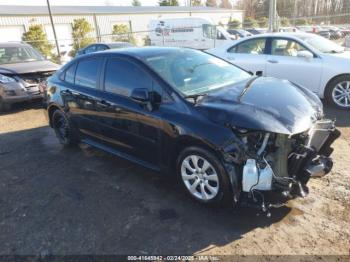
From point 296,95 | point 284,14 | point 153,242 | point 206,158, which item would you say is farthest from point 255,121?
point 284,14

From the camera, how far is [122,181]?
438 cm

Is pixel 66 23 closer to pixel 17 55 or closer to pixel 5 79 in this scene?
pixel 17 55


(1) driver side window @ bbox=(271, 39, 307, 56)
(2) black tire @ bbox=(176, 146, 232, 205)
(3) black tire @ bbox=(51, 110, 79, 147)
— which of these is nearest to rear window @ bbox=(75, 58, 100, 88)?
(3) black tire @ bbox=(51, 110, 79, 147)

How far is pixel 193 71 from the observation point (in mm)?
4145

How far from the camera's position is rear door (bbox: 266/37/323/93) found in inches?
276

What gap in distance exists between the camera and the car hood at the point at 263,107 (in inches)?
122

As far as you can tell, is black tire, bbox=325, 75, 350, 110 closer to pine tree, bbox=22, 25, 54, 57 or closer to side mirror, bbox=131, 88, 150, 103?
side mirror, bbox=131, 88, 150, 103

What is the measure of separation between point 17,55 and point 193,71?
7464 millimetres

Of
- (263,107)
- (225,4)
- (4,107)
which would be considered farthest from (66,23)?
(225,4)

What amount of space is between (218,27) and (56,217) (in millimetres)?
18124

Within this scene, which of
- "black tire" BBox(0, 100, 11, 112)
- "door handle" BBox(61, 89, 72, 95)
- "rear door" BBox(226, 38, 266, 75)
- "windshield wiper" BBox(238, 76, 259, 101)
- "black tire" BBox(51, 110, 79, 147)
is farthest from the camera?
"black tire" BBox(0, 100, 11, 112)

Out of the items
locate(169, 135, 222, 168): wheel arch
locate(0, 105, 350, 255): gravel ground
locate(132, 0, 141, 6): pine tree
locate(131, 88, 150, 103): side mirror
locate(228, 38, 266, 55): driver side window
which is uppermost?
locate(132, 0, 141, 6): pine tree

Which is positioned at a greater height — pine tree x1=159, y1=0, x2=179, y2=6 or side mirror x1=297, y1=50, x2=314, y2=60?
pine tree x1=159, y1=0, x2=179, y2=6

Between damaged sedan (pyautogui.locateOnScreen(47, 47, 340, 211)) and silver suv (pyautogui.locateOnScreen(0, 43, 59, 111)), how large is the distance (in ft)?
13.6
